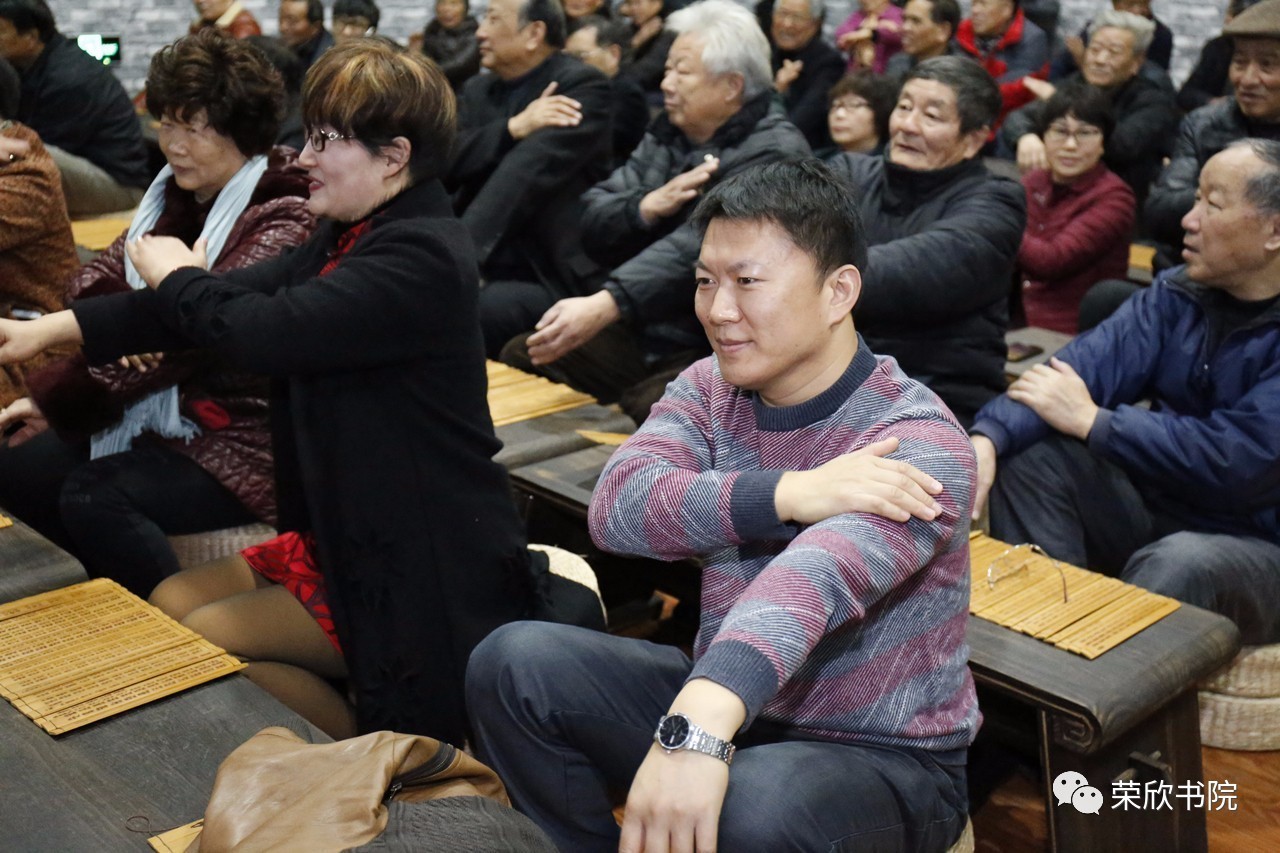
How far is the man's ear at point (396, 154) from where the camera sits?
1.97m

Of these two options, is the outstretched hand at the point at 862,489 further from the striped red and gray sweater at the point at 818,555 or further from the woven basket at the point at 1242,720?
the woven basket at the point at 1242,720

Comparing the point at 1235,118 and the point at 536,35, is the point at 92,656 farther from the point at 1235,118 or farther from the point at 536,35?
the point at 1235,118

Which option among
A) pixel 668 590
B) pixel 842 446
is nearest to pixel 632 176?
pixel 668 590

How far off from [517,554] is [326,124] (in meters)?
0.70

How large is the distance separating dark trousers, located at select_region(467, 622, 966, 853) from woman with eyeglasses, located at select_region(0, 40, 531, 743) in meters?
0.38

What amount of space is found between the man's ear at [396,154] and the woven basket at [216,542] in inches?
30.4

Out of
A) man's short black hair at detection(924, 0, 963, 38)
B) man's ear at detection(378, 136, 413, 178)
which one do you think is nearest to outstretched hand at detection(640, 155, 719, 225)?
man's ear at detection(378, 136, 413, 178)

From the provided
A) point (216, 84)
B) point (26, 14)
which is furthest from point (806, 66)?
point (216, 84)

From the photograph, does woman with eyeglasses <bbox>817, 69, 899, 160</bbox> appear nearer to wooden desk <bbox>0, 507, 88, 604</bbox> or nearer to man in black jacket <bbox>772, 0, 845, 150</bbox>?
man in black jacket <bbox>772, 0, 845, 150</bbox>

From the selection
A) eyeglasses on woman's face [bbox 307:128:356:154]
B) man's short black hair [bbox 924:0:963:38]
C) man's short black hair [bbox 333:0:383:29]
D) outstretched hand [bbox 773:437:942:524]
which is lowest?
man's short black hair [bbox 924:0:963:38]

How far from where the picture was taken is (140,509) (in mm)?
2361

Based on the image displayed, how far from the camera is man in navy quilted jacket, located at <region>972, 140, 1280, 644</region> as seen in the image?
7.75 feet

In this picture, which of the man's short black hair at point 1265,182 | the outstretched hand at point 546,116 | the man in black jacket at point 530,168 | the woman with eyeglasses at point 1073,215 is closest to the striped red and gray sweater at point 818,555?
the man's short black hair at point 1265,182

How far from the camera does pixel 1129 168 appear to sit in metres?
5.01
